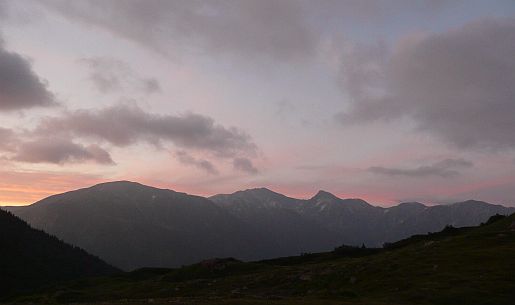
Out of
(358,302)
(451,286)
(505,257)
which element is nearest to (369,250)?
(505,257)

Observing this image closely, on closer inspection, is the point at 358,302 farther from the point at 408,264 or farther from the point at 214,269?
the point at 214,269

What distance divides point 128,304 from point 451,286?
35843 mm

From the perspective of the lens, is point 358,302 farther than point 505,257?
No

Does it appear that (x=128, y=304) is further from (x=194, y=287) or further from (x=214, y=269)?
(x=214, y=269)

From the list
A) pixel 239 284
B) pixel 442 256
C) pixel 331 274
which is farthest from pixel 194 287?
pixel 442 256

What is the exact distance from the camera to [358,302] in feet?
159

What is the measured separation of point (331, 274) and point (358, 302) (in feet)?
82.4

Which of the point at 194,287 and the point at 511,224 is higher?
the point at 511,224

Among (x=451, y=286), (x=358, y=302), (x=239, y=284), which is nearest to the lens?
(x=358, y=302)

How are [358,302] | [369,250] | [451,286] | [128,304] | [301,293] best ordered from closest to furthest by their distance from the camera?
[128,304] → [358,302] → [451,286] → [301,293] → [369,250]

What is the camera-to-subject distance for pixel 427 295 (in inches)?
2024

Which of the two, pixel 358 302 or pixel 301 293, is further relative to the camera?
pixel 301 293

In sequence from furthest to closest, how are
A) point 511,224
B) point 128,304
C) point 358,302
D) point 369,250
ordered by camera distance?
point 369,250
point 511,224
point 358,302
point 128,304

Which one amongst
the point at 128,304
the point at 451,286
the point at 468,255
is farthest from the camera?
the point at 468,255
